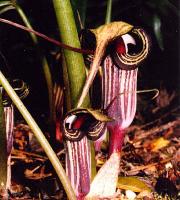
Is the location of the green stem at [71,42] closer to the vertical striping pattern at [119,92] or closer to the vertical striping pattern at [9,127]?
the vertical striping pattern at [119,92]

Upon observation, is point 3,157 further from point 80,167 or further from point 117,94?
point 117,94

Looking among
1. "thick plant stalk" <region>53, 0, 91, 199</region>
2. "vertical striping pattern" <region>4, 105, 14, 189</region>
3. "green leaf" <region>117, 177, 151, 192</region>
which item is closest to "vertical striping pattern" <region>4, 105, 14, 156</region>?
"vertical striping pattern" <region>4, 105, 14, 189</region>

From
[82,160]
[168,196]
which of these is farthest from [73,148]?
[168,196]

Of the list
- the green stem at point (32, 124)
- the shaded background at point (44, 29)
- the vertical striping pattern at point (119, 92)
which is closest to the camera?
the green stem at point (32, 124)

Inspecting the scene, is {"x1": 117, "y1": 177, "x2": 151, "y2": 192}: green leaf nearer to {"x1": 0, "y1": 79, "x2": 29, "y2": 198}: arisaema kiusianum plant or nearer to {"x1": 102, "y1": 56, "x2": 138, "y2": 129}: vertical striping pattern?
{"x1": 102, "y1": 56, "x2": 138, "y2": 129}: vertical striping pattern

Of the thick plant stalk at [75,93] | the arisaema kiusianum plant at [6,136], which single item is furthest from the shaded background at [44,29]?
the thick plant stalk at [75,93]

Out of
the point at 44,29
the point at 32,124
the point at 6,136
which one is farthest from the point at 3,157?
the point at 44,29

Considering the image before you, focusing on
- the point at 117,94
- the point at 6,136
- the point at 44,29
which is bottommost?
the point at 6,136

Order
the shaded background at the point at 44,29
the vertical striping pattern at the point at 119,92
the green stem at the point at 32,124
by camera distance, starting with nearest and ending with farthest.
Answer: the green stem at the point at 32,124
the vertical striping pattern at the point at 119,92
the shaded background at the point at 44,29
